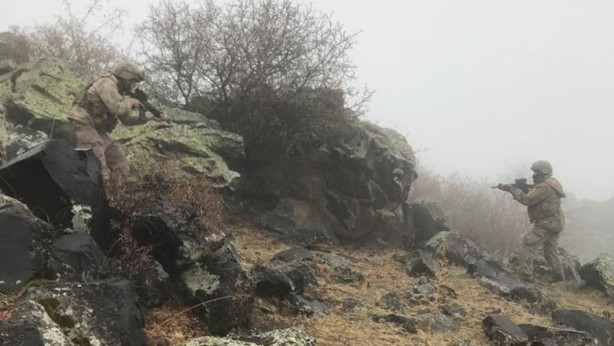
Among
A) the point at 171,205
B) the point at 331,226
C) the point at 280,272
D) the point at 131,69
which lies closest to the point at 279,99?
the point at 331,226

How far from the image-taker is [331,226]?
12102 mm

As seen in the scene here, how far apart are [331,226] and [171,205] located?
22.4 feet

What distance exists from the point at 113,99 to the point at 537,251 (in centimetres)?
1039

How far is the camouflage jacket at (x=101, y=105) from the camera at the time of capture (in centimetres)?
731

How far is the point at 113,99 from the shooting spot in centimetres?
732

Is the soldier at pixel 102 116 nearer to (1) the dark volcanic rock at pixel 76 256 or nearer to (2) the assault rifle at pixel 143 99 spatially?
(2) the assault rifle at pixel 143 99

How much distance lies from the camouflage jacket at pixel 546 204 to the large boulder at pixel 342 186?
3045mm

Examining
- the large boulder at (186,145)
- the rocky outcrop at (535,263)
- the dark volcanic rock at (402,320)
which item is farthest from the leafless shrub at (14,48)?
the rocky outcrop at (535,263)

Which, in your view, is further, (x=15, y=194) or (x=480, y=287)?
(x=480, y=287)

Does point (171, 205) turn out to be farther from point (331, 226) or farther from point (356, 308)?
point (331, 226)

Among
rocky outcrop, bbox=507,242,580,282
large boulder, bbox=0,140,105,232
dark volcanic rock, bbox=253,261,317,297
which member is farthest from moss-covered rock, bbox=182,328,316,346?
rocky outcrop, bbox=507,242,580,282

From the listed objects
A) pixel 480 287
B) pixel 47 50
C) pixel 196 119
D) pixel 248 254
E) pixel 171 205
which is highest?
pixel 47 50

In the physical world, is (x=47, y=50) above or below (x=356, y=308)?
above

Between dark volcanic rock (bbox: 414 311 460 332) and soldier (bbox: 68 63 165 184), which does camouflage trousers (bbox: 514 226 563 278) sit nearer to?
dark volcanic rock (bbox: 414 311 460 332)
